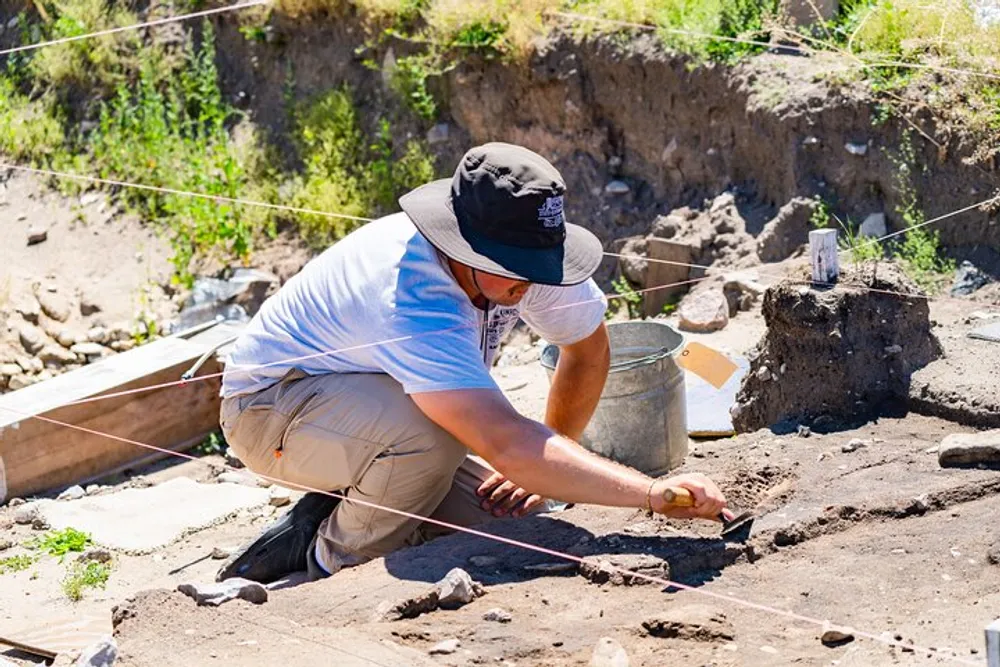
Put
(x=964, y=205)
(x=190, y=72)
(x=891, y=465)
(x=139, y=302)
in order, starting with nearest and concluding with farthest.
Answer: (x=891, y=465), (x=964, y=205), (x=139, y=302), (x=190, y=72)

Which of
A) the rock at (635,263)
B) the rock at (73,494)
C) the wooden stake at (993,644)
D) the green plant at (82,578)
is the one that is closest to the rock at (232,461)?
the rock at (73,494)

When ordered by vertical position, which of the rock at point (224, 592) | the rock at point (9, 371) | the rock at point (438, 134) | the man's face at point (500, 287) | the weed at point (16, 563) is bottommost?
the weed at point (16, 563)

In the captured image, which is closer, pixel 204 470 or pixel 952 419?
pixel 952 419

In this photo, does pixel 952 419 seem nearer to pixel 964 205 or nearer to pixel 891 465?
pixel 891 465

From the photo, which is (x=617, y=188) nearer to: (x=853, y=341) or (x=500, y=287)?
(x=853, y=341)

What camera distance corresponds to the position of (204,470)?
23.4ft

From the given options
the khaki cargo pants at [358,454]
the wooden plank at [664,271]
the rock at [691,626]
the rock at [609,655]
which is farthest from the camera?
the wooden plank at [664,271]

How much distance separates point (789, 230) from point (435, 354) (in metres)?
4.24

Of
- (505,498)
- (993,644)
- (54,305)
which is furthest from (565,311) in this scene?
(54,305)

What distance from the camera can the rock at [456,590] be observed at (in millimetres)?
3742

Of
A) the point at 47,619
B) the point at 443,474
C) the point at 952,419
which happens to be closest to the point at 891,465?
the point at 952,419

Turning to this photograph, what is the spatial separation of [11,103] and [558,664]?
9.38 m

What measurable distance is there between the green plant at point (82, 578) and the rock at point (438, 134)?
490 cm

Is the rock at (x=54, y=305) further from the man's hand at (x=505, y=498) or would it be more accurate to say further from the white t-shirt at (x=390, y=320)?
the man's hand at (x=505, y=498)
